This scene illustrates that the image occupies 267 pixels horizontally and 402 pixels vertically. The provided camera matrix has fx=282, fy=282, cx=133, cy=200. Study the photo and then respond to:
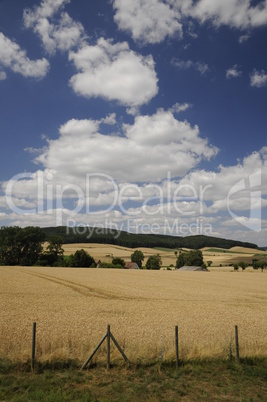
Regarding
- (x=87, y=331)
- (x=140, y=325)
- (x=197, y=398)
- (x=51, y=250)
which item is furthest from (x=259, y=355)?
(x=51, y=250)

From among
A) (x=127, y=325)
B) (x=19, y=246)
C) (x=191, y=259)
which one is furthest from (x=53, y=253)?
(x=127, y=325)

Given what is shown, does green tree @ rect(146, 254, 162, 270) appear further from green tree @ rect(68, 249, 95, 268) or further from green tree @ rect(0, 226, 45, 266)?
green tree @ rect(0, 226, 45, 266)

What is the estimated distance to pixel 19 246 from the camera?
95.2 metres

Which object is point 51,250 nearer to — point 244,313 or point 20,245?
point 20,245

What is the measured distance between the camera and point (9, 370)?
37.1 feet

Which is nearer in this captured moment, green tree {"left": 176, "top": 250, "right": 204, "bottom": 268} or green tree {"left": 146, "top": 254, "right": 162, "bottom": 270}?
green tree {"left": 176, "top": 250, "right": 204, "bottom": 268}

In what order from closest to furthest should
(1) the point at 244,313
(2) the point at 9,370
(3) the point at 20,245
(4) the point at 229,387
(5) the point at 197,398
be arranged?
(5) the point at 197,398
(4) the point at 229,387
(2) the point at 9,370
(1) the point at 244,313
(3) the point at 20,245

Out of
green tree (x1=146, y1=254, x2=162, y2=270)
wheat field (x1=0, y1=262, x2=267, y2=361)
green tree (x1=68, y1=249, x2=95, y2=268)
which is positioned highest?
wheat field (x1=0, y1=262, x2=267, y2=361)

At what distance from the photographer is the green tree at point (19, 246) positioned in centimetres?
9400

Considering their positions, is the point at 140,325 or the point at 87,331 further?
the point at 140,325

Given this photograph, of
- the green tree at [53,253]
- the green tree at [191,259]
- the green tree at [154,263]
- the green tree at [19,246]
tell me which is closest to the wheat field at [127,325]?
the green tree at [53,253]

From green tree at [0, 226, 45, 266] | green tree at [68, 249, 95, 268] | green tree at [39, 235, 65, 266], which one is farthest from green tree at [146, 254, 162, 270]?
green tree at [0, 226, 45, 266]

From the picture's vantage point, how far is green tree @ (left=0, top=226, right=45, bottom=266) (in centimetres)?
9400

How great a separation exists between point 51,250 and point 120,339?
8645cm
